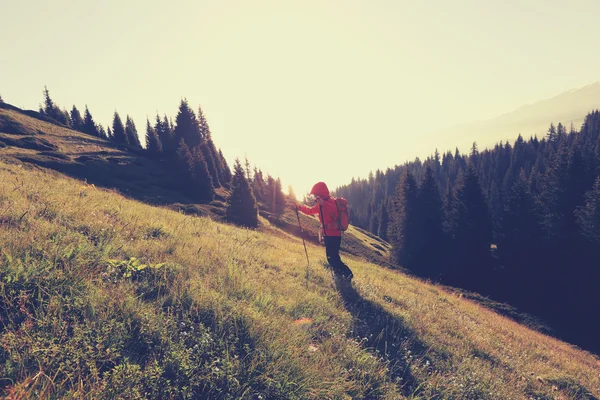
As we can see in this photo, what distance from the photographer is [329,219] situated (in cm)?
924

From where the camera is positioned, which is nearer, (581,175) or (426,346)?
(426,346)

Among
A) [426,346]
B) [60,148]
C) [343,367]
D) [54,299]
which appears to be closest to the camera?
[54,299]

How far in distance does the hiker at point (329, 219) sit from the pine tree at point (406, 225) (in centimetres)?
4191

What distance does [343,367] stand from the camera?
4.15 metres

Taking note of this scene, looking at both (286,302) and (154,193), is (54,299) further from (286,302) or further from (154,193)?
(154,193)

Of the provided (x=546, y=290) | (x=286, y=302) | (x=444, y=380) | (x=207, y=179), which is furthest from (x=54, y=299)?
(x=207, y=179)

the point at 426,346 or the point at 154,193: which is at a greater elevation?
the point at 154,193

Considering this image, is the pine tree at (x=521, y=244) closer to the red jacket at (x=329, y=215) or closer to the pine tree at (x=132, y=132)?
the red jacket at (x=329, y=215)

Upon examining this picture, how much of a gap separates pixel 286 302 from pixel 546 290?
152ft

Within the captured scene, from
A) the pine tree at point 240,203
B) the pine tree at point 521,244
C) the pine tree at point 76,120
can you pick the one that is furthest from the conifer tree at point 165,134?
the pine tree at point 521,244

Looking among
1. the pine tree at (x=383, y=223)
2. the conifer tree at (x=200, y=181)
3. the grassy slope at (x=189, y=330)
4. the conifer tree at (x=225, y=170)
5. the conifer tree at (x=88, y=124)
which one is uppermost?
the conifer tree at (x=88, y=124)

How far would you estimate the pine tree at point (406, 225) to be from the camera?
47.8 meters

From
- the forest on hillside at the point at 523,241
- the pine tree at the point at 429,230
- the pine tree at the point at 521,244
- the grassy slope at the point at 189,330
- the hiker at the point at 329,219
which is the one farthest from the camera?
the pine tree at the point at 429,230

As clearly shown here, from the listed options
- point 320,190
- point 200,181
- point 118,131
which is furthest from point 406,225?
point 118,131
